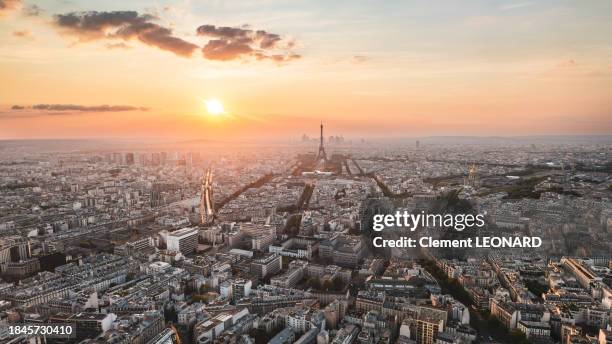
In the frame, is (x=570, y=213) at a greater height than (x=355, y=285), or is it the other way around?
(x=570, y=213)

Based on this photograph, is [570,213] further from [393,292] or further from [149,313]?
[149,313]

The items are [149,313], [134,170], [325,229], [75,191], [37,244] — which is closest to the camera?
[149,313]

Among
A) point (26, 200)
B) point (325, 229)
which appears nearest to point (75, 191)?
point (26, 200)

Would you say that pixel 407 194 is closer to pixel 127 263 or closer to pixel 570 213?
pixel 570 213

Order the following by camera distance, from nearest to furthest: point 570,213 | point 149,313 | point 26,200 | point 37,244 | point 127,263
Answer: point 149,313 → point 127,263 → point 37,244 → point 570,213 → point 26,200

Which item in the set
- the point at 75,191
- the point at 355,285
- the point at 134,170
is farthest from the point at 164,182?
the point at 355,285

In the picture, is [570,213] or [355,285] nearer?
[355,285]

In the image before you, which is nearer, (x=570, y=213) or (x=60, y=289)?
(x=60, y=289)

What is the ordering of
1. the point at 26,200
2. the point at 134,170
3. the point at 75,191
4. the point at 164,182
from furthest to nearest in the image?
the point at 134,170 < the point at 164,182 < the point at 75,191 < the point at 26,200

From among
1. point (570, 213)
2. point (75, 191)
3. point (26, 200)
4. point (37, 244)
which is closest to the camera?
point (37, 244)
